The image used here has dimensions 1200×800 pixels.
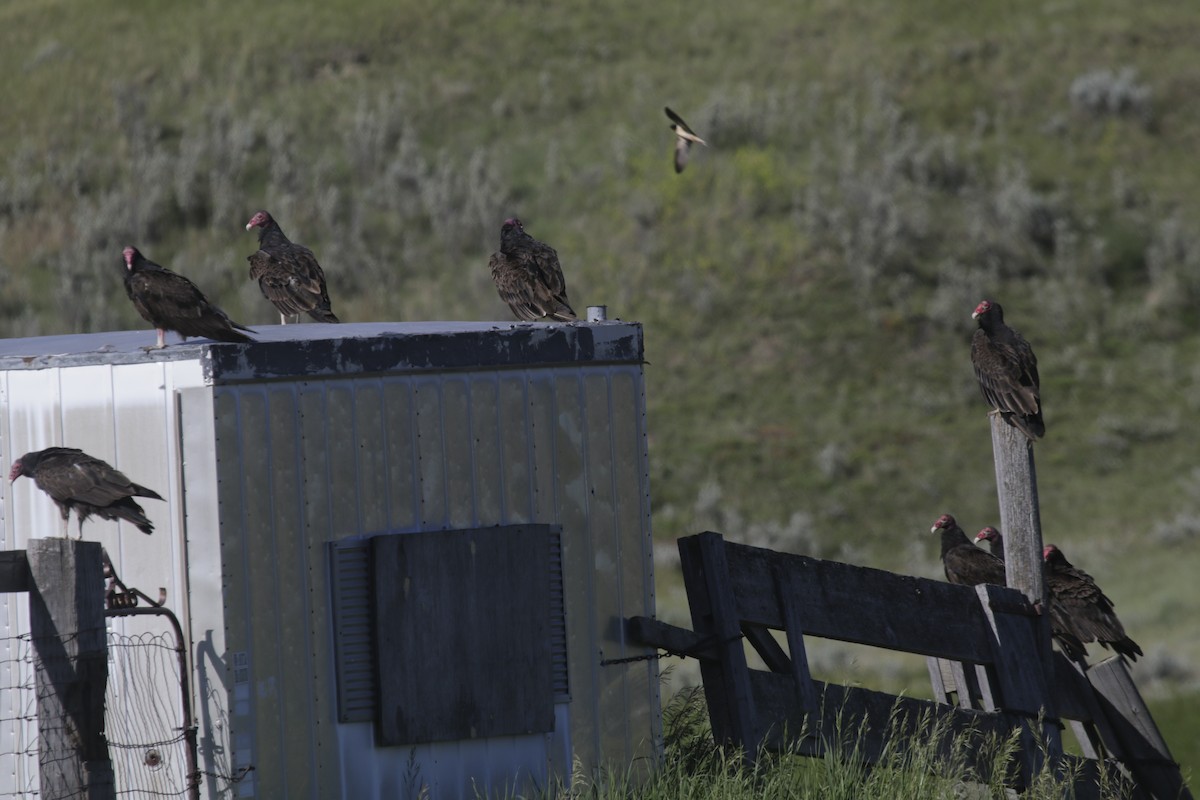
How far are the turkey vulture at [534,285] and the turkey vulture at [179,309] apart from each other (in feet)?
6.79

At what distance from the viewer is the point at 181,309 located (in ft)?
25.8

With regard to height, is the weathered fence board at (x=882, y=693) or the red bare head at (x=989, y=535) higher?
the red bare head at (x=989, y=535)

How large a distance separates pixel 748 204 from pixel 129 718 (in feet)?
86.1

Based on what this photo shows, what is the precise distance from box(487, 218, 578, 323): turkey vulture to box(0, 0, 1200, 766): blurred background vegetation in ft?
39.3

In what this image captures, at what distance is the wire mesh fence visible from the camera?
719cm

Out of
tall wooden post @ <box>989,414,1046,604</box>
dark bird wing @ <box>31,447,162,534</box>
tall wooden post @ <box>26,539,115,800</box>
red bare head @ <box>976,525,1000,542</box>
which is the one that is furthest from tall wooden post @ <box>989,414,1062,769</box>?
tall wooden post @ <box>26,539,115,800</box>

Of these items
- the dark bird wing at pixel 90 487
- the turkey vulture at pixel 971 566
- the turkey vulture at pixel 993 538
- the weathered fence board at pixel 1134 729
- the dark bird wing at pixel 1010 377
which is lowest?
the weathered fence board at pixel 1134 729

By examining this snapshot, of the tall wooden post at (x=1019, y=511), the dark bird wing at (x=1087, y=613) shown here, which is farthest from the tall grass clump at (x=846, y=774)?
the dark bird wing at (x=1087, y=613)

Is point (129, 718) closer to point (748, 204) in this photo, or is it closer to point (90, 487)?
point (90, 487)

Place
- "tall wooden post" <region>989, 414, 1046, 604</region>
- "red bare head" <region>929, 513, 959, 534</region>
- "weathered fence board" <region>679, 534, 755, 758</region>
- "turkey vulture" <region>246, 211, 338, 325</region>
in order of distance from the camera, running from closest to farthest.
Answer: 1. "weathered fence board" <region>679, 534, 755, 758</region>
2. "tall wooden post" <region>989, 414, 1046, 604</region>
3. "turkey vulture" <region>246, 211, 338, 325</region>
4. "red bare head" <region>929, 513, 959, 534</region>

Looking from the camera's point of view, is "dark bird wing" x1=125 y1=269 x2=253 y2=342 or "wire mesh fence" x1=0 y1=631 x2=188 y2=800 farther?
"dark bird wing" x1=125 y1=269 x2=253 y2=342

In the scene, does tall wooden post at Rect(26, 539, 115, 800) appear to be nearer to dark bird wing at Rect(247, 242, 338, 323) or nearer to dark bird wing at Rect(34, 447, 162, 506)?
dark bird wing at Rect(34, 447, 162, 506)

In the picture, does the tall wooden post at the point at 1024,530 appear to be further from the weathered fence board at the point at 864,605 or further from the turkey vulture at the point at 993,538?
the turkey vulture at the point at 993,538

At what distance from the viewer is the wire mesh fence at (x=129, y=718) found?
23.6 ft
